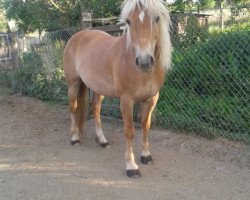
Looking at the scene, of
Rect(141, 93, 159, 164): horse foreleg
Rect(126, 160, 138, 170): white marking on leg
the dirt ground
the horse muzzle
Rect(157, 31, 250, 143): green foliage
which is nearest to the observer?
the horse muzzle

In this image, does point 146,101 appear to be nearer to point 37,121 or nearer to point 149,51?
point 149,51

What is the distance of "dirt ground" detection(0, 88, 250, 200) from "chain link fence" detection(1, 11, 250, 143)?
0.85ft

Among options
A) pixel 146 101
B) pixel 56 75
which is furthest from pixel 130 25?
pixel 56 75

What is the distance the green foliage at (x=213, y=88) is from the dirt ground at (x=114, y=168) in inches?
9.5

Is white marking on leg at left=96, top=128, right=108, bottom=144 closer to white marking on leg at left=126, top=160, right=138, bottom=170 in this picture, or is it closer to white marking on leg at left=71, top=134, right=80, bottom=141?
white marking on leg at left=71, top=134, right=80, bottom=141

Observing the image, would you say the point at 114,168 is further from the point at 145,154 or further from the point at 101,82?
the point at 101,82

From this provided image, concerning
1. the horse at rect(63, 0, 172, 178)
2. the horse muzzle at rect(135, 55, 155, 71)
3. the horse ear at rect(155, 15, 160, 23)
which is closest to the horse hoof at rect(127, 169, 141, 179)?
the horse at rect(63, 0, 172, 178)

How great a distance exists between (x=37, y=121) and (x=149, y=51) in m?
3.79

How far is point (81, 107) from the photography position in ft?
16.4

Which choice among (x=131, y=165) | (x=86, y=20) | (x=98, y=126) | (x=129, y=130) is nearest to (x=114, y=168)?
(x=131, y=165)

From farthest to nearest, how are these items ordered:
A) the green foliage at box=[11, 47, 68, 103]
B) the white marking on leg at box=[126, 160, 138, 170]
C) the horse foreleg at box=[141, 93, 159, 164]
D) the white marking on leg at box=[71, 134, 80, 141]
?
the green foliage at box=[11, 47, 68, 103] < the white marking on leg at box=[71, 134, 80, 141] < the horse foreleg at box=[141, 93, 159, 164] < the white marking on leg at box=[126, 160, 138, 170]

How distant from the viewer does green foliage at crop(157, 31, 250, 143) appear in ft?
14.5

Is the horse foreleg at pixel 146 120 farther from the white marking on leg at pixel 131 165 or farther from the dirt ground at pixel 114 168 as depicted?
the white marking on leg at pixel 131 165

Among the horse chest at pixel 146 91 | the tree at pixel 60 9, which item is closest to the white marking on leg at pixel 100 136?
the horse chest at pixel 146 91
